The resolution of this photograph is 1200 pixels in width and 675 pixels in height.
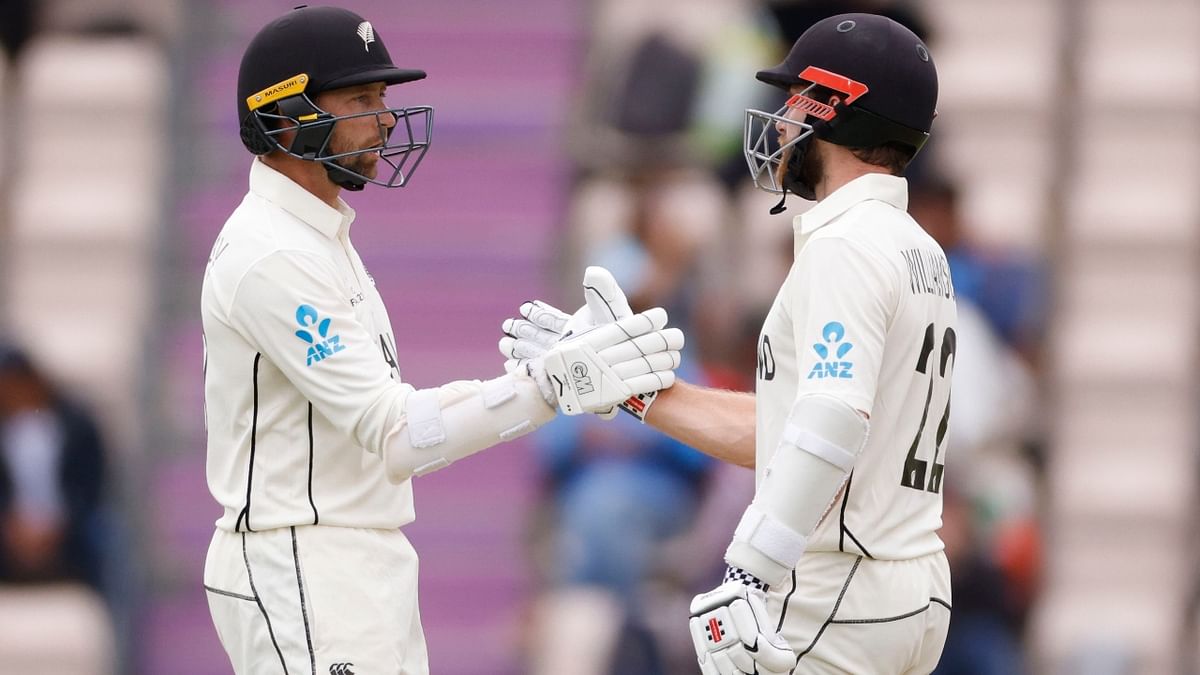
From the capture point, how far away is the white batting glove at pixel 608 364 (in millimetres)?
3805

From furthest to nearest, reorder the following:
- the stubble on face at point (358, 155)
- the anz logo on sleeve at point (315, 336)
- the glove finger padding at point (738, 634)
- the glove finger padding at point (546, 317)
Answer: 1. the glove finger padding at point (546, 317)
2. the stubble on face at point (358, 155)
3. the anz logo on sleeve at point (315, 336)
4. the glove finger padding at point (738, 634)

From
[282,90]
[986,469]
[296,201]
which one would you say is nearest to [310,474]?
[296,201]

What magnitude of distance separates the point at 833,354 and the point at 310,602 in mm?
1104

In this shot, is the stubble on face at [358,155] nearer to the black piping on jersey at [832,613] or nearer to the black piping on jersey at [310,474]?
the black piping on jersey at [310,474]

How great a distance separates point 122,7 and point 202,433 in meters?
2.32

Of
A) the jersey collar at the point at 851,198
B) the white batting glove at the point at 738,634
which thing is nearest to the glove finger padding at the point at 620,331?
the jersey collar at the point at 851,198

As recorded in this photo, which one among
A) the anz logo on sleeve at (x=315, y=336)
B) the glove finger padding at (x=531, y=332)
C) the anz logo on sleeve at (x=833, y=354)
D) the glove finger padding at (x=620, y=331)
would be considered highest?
the anz logo on sleeve at (x=833, y=354)

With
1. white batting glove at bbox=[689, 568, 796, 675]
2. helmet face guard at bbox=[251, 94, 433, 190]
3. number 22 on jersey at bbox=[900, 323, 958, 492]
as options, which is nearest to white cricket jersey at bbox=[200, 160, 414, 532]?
helmet face guard at bbox=[251, 94, 433, 190]

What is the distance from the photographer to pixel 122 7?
9.20 metres

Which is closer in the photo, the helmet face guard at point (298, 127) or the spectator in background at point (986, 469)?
the helmet face guard at point (298, 127)

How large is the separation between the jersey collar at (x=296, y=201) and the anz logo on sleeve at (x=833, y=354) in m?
1.06

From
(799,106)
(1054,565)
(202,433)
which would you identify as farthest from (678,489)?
(799,106)

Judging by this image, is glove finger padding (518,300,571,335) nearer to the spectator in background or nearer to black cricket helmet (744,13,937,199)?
black cricket helmet (744,13,937,199)

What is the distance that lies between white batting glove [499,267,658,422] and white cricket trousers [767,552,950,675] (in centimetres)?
60
